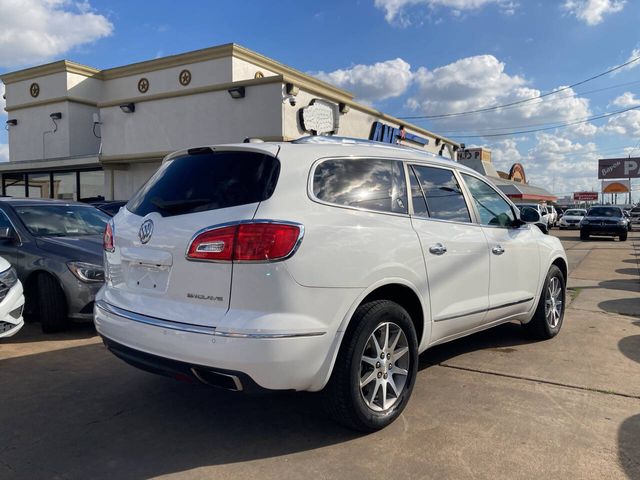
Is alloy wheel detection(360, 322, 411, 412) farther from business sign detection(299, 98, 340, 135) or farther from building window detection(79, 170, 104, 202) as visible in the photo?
building window detection(79, 170, 104, 202)

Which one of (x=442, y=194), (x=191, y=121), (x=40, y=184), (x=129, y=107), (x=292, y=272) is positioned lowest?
(x=292, y=272)

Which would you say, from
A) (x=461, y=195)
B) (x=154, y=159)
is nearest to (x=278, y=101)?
(x=154, y=159)

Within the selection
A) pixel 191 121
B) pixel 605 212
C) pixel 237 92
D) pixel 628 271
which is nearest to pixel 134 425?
pixel 628 271

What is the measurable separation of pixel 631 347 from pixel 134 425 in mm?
4851

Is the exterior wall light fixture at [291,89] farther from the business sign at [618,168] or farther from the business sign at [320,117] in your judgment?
the business sign at [618,168]

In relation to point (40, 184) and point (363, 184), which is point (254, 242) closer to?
point (363, 184)

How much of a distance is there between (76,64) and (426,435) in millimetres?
24316

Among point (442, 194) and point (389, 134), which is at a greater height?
point (389, 134)

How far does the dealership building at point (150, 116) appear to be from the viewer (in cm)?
1555

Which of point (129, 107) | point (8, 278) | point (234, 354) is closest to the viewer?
point (234, 354)

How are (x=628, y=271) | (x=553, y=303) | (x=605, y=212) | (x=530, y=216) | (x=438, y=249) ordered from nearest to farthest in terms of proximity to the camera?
(x=438, y=249) < (x=530, y=216) < (x=553, y=303) < (x=628, y=271) < (x=605, y=212)

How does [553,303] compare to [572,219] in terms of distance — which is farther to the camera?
[572,219]

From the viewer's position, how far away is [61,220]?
690 cm

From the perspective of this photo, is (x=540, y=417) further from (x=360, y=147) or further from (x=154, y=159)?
(x=154, y=159)
